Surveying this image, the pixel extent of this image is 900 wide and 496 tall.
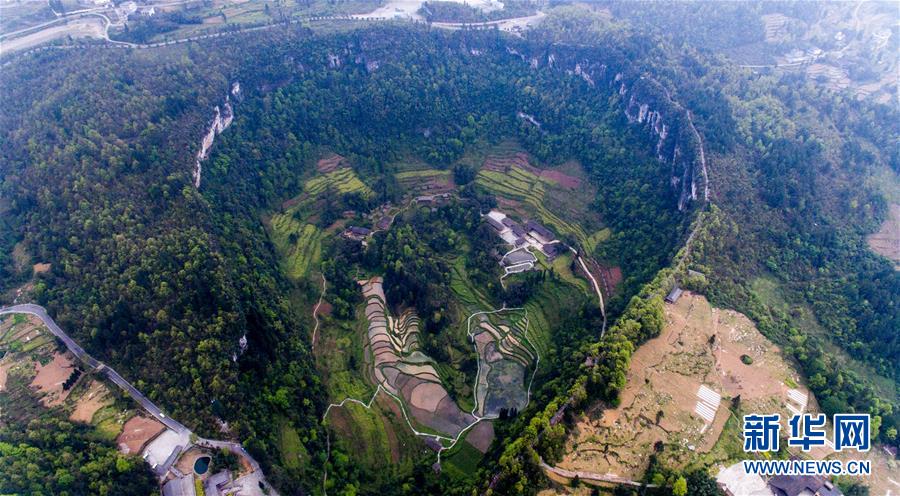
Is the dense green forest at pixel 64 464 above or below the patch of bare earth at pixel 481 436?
above

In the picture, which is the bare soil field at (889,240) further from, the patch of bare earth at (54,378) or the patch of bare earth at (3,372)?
the patch of bare earth at (3,372)

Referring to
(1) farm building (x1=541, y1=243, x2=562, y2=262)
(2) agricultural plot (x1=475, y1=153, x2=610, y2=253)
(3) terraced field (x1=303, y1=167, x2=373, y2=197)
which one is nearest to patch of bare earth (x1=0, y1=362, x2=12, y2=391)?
(3) terraced field (x1=303, y1=167, x2=373, y2=197)

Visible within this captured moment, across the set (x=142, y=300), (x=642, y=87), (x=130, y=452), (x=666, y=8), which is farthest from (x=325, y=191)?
(x=666, y=8)

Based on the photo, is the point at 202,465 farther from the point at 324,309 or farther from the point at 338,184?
the point at 338,184

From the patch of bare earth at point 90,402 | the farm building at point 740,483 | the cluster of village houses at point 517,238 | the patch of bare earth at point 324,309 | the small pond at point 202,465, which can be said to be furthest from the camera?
the cluster of village houses at point 517,238

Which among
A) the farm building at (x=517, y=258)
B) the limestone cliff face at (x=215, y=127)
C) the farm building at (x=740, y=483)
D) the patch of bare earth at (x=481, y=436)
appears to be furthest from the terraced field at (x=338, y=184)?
the farm building at (x=740, y=483)

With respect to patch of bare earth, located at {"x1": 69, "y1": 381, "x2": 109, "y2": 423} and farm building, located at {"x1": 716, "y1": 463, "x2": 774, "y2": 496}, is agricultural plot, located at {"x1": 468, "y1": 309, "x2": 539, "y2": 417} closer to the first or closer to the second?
farm building, located at {"x1": 716, "y1": 463, "x2": 774, "y2": 496}

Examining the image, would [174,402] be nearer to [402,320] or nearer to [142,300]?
[142,300]
